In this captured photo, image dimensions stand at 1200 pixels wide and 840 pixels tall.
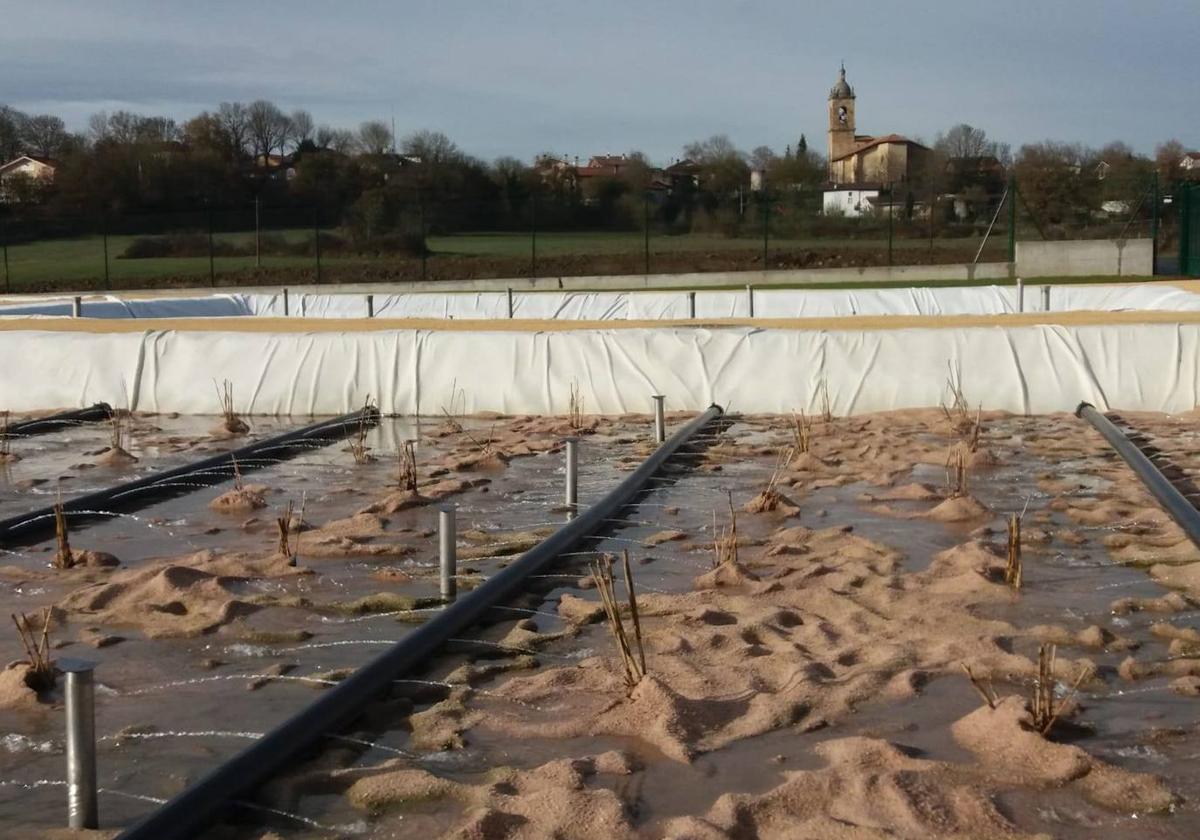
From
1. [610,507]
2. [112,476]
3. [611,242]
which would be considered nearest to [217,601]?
[610,507]

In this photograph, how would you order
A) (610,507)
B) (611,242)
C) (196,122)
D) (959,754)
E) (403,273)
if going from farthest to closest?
1. (196,122)
2. (611,242)
3. (403,273)
4. (610,507)
5. (959,754)

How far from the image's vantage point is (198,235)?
38.8m

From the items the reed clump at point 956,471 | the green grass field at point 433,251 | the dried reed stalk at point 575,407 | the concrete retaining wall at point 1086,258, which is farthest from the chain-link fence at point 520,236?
the reed clump at point 956,471

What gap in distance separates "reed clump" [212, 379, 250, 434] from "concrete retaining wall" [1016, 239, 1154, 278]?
71.5 feet

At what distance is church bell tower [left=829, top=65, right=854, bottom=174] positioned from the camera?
338ft

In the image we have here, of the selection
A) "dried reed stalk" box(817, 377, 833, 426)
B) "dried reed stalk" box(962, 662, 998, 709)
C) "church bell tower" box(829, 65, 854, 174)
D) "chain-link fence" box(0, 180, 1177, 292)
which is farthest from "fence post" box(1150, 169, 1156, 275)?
"church bell tower" box(829, 65, 854, 174)

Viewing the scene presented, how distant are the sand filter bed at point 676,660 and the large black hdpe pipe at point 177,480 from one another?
21 centimetres

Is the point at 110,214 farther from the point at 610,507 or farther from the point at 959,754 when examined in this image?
the point at 959,754

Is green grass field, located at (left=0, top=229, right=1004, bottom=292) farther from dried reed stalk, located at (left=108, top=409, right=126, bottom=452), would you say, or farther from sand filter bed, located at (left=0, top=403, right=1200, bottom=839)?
sand filter bed, located at (left=0, top=403, right=1200, bottom=839)

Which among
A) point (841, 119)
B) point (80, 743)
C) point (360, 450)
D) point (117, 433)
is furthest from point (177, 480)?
point (841, 119)

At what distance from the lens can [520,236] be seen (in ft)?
123

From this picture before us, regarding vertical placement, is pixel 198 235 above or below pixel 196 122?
below

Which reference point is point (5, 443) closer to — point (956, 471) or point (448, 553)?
point (448, 553)

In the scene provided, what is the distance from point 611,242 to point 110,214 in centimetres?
1388
